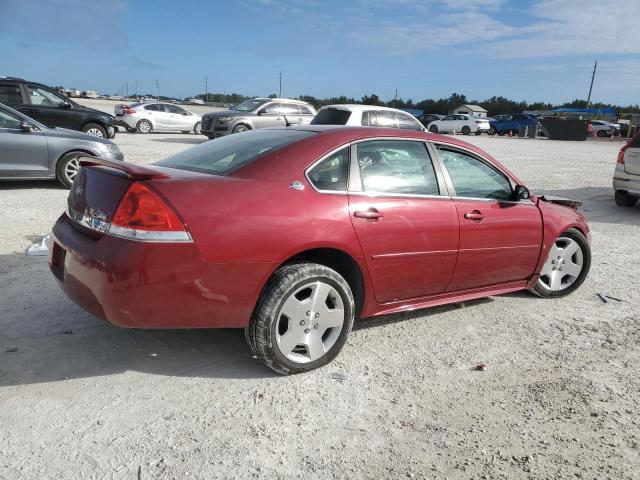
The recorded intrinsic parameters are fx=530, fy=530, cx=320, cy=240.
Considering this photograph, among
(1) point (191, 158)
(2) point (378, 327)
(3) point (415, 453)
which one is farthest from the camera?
(2) point (378, 327)

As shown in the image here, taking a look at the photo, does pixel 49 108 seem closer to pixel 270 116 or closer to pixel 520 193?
pixel 270 116

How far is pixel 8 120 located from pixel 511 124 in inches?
1670

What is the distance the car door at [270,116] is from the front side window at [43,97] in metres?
6.44

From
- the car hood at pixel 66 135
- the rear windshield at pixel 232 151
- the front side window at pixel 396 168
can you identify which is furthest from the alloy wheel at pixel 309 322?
the car hood at pixel 66 135

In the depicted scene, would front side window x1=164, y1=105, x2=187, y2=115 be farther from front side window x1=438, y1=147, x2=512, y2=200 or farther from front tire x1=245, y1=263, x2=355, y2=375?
front tire x1=245, y1=263, x2=355, y2=375

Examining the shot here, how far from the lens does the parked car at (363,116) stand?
1254 cm

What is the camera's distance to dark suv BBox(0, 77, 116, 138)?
1316 cm

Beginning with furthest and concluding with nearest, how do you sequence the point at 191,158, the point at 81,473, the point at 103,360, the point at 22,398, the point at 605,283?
the point at 605,283, the point at 191,158, the point at 103,360, the point at 22,398, the point at 81,473

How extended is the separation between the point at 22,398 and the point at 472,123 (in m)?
40.1

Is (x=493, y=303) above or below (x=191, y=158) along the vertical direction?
below

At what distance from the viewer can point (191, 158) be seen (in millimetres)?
3773

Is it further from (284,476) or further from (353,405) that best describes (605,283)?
(284,476)

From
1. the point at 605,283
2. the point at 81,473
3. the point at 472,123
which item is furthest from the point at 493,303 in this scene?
the point at 472,123

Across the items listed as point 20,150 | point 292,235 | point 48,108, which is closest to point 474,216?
point 292,235
